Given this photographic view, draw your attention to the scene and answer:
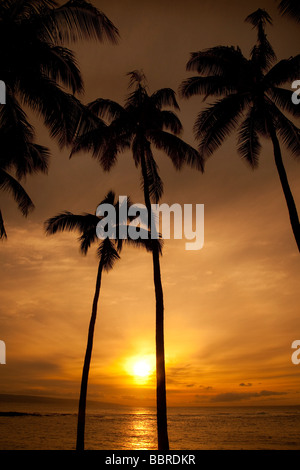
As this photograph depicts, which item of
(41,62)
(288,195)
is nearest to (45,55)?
(41,62)

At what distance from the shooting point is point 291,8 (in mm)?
9617

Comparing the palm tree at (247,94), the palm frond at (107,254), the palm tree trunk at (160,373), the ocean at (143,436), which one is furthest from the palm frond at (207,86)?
the ocean at (143,436)

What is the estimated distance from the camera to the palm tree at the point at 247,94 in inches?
507

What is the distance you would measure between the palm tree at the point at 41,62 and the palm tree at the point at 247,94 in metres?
5.73

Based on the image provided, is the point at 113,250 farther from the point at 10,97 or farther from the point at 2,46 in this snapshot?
Answer: the point at 2,46

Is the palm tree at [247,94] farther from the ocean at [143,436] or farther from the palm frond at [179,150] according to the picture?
the ocean at [143,436]

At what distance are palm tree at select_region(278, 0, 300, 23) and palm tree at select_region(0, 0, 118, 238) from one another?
4961mm

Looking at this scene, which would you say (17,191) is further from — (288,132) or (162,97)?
(288,132)

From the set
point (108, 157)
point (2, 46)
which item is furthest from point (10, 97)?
point (108, 157)

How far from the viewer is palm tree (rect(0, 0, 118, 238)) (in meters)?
8.55

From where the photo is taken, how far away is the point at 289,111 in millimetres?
13414

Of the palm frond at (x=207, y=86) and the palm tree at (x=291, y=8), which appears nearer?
the palm tree at (x=291, y=8)

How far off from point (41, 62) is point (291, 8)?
24.0 feet
